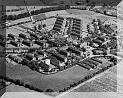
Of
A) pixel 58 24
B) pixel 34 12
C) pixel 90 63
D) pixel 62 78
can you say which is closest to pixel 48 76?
pixel 62 78

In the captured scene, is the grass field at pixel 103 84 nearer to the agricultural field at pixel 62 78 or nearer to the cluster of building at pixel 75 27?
the agricultural field at pixel 62 78

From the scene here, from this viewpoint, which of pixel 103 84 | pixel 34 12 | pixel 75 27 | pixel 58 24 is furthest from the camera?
pixel 34 12

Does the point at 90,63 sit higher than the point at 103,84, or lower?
higher

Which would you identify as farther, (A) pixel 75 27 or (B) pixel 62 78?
(A) pixel 75 27

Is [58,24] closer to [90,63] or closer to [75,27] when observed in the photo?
[75,27]

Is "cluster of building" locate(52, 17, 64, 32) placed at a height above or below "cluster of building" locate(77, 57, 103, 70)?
above

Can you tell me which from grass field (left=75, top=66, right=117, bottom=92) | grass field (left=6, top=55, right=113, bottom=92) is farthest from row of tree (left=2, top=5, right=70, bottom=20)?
grass field (left=75, top=66, right=117, bottom=92)

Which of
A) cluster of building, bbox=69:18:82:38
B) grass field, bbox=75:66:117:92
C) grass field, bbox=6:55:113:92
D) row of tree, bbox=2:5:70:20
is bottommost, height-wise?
grass field, bbox=75:66:117:92

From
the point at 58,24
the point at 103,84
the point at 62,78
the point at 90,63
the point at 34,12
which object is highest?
the point at 34,12

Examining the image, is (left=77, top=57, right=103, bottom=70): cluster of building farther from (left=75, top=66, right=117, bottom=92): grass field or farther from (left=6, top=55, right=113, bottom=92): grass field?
(left=75, top=66, right=117, bottom=92): grass field

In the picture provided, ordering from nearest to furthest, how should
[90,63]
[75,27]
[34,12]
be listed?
[90,63], [75,27], [34,12]

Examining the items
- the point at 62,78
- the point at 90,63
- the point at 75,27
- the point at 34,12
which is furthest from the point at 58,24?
the point at 62,78
